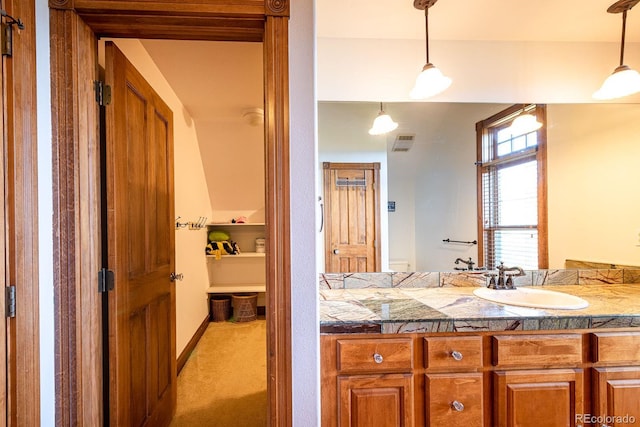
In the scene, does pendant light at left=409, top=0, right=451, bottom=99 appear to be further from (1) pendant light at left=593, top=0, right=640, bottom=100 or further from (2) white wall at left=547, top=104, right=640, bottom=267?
(1) pendant light at left=593, top=0, right=640, bottom=100

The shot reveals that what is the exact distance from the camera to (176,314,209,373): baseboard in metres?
2.45

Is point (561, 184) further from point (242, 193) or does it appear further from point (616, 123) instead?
point (242, 193)

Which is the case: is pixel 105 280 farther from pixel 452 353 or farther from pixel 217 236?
pixel 217 236

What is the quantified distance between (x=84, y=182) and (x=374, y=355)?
136 centimetres

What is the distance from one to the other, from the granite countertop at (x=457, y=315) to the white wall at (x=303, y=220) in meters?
0.15

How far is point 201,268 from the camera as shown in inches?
128

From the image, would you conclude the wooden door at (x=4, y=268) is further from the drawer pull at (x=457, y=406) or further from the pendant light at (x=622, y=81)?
the pendant light at (x=622, y=81)

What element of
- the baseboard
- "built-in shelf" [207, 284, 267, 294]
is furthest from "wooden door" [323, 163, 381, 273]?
"built-in shelf" [207, 284, 267, 294]

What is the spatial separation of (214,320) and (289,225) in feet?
10.2

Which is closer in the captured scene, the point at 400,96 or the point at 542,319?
the point at 542,319

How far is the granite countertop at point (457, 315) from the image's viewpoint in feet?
3.84

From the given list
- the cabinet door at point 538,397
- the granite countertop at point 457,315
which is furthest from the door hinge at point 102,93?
the cabinet door at point 538,397

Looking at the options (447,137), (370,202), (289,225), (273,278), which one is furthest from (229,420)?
(447,137)

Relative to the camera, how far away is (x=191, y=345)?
2770 millimetres
